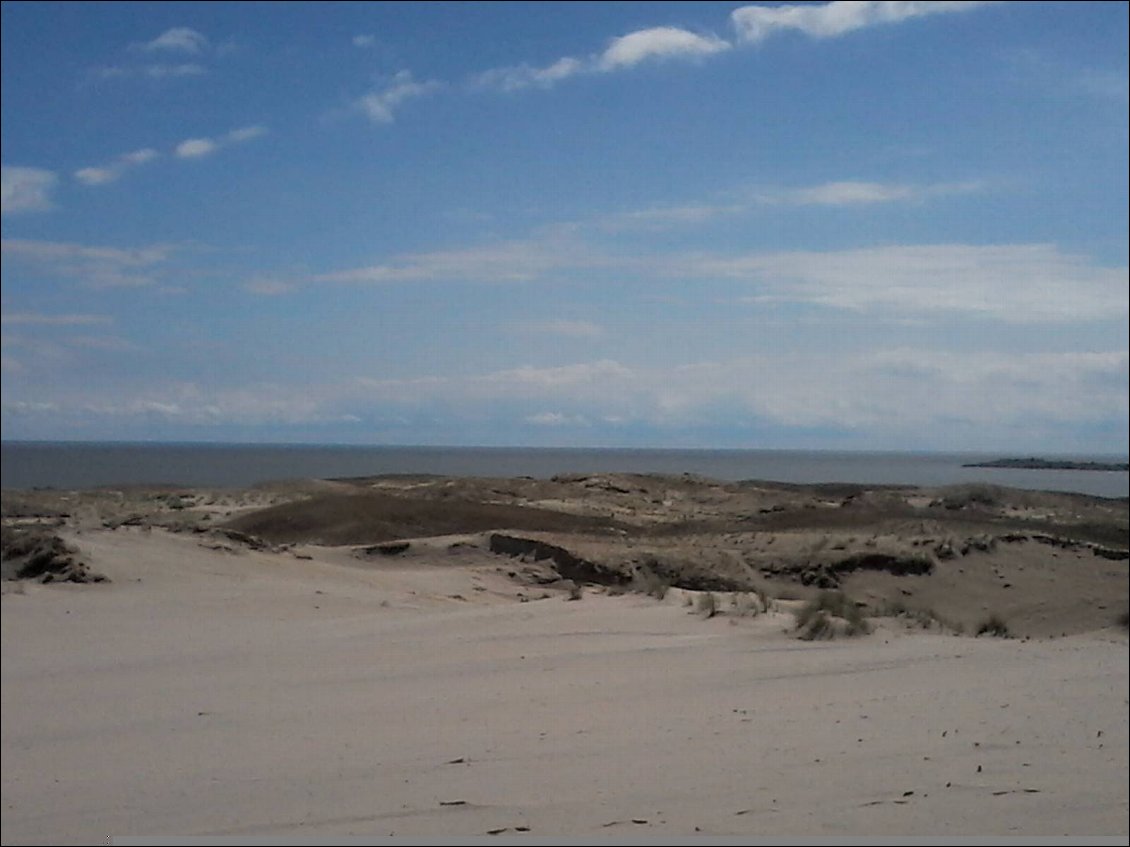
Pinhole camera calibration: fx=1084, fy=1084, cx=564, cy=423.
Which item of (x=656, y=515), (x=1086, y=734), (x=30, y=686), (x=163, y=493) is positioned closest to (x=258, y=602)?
(x=30, y=686)

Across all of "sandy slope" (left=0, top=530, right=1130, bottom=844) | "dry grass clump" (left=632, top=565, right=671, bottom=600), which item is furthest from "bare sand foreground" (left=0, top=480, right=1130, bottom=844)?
"dry grass clump" (left=632, top=565, right=671, bottom=600)

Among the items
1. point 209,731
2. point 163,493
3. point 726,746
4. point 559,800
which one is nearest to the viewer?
point 559,800

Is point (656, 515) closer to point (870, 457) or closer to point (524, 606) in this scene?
point (870, 457)

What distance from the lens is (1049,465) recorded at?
20.9 meters

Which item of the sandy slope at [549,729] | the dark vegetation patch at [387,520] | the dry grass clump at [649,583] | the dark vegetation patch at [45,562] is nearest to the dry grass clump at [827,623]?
the sandy slope at [549,729]

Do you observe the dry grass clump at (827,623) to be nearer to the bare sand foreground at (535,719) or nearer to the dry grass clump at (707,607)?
the bare sand foreground at (535,719)

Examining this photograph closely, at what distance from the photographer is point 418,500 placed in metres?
26.3

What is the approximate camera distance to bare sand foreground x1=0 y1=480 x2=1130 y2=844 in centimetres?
565

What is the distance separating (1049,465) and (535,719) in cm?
1636

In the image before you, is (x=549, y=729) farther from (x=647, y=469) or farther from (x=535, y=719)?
(x=647, y=469)

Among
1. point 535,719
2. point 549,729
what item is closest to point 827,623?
point 535,719

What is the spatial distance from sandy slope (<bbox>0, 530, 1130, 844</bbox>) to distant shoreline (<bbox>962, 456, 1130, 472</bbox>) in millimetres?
7625

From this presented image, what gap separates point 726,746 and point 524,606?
24.9 ft

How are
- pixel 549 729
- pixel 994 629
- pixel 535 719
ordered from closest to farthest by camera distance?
pixel 549 729 → pixel 535 719 → pixel 994 629
